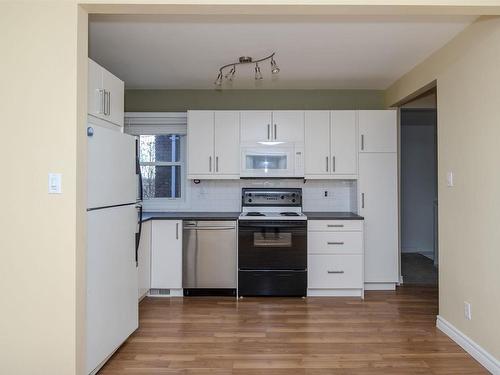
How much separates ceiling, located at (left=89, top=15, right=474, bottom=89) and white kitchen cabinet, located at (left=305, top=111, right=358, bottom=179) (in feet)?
1.43

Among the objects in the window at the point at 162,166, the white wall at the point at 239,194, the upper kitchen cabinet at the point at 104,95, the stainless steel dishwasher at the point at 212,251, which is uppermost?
the upper kitchen cabinet at the point at 104,95

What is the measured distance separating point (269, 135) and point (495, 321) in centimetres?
276

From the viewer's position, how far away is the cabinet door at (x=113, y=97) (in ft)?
8.38

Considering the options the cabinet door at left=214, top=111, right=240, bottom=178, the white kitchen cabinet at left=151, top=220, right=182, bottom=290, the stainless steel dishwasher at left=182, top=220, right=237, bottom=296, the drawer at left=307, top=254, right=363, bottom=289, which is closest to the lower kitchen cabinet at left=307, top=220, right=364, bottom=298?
the drawer at left=307, top=254, right=363, bottom=289

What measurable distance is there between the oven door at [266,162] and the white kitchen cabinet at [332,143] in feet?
0.74

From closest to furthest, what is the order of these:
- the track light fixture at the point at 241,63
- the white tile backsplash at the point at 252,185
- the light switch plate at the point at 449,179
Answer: the light switch plate at the point at 449,179
the track light fixture at the point at 241,63
the white tile backsplash at the point at 252,185

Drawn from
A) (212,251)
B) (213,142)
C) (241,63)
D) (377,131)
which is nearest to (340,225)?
(377,131)

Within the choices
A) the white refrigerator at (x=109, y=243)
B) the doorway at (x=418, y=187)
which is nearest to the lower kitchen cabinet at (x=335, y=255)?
the white refrigerator at (x=109, y=243)

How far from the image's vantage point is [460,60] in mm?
2877

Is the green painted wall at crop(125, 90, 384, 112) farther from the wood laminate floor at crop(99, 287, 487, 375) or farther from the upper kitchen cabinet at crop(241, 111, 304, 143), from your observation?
the wood laminate floor at crop(99, 287, 487, 375)

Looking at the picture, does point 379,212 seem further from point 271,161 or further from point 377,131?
point 271,161

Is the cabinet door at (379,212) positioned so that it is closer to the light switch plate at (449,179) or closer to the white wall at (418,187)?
the light switch plate at (449,179)

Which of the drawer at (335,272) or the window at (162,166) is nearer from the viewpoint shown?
the drawer at (335,272)

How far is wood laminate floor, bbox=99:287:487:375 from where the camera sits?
251 cm
